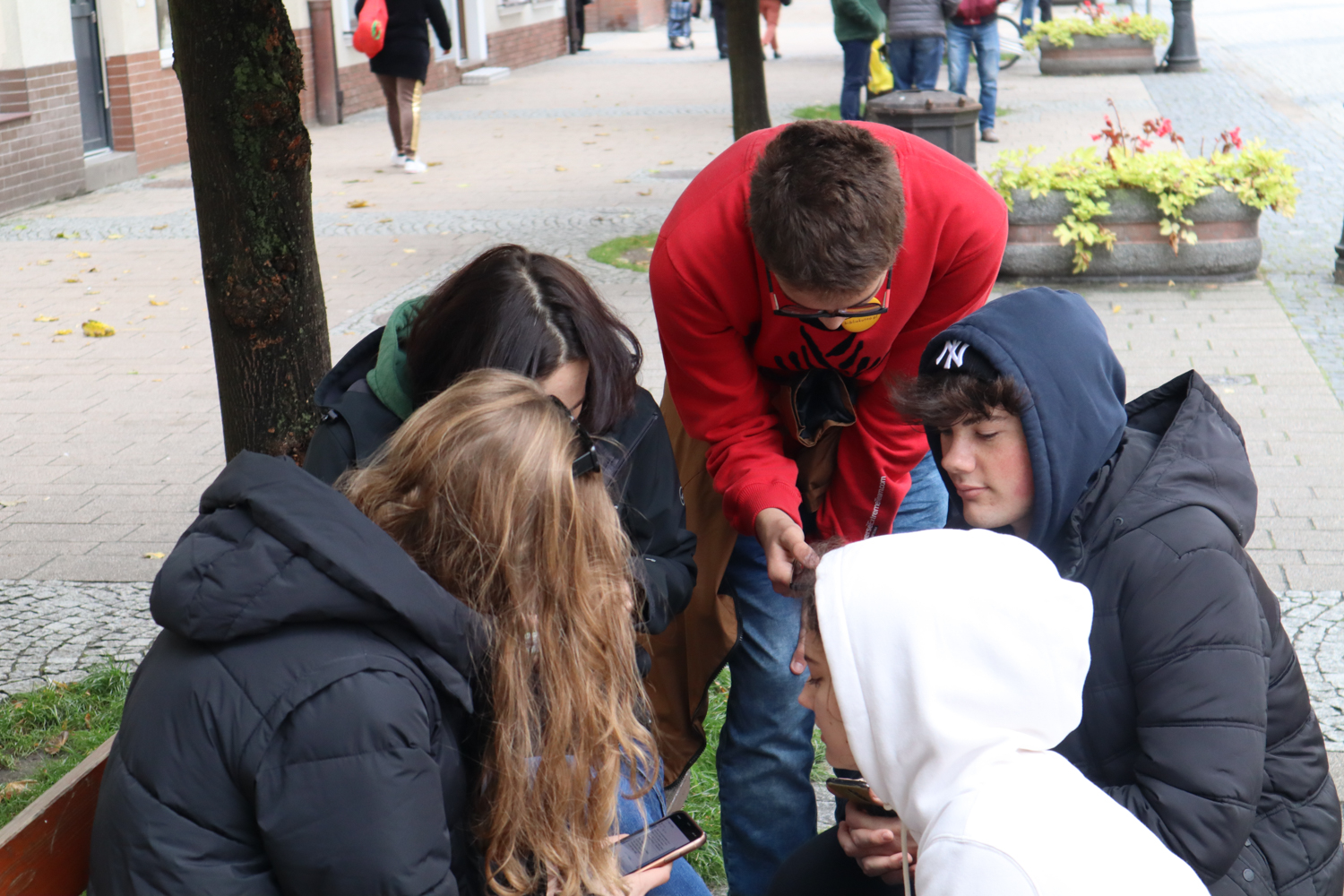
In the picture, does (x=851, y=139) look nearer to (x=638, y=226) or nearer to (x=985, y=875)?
Result: (x=985, y=875)

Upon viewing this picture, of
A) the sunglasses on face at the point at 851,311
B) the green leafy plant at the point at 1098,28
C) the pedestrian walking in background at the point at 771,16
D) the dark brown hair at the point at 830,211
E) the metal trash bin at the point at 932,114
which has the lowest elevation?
the sunglasses on face at the point at 851,311

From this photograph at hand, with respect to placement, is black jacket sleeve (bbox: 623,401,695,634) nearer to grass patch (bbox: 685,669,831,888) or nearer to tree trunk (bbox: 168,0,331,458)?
grass patch (bbox: 685,669,831,888)

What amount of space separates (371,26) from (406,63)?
55 centimetres

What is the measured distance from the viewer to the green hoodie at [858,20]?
1254 cm

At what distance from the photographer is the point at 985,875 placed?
1.49 m

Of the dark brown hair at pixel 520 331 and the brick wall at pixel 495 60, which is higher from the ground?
the brick wall at pixel 495 60

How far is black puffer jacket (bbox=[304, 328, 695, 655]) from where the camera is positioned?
2438 mm

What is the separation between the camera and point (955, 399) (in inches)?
84.4

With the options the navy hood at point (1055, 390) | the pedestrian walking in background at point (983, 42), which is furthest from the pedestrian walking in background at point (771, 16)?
the navy hood at point (1055, 390)

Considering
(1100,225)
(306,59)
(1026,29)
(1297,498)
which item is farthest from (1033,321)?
(1026,29)

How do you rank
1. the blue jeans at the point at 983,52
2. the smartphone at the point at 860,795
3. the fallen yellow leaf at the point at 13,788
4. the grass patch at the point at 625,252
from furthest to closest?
the blue jeans at the point at 983,52, the grass patch at the point at 625,252, the fallen yellow leaf at the point at 13,788, the smartphone at the point at 860,795

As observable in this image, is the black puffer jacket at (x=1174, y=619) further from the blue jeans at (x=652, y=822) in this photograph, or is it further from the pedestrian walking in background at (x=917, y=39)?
the pedestrian walking in background at (x=917, y=39)

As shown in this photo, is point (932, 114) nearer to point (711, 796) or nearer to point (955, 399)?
point (711, 796)

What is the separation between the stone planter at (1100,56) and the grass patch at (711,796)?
58.8 ft
